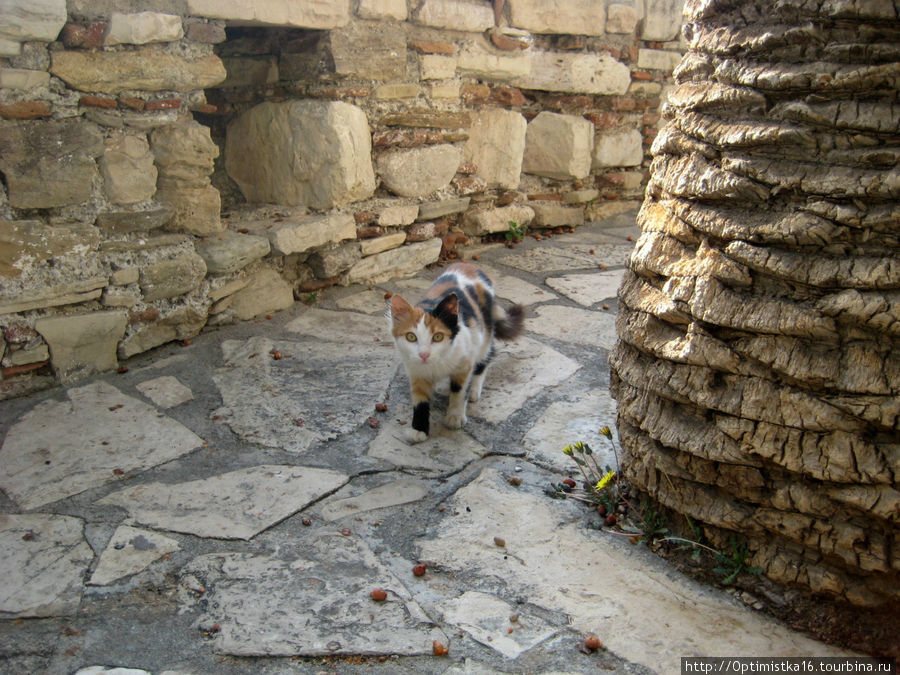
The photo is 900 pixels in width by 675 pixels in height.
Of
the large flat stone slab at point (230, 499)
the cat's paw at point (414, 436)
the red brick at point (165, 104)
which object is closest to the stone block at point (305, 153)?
the red brick at point (165, 104)

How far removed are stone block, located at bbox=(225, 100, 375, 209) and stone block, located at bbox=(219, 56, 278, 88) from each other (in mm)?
213

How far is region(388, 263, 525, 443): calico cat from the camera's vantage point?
330cm

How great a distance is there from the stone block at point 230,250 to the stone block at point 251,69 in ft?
3.77

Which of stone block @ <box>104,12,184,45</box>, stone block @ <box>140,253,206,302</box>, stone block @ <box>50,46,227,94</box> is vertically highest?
stone block @ <box>104,12,184,45</box>

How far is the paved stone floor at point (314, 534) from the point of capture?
2127mm

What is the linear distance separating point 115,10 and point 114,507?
220 cm

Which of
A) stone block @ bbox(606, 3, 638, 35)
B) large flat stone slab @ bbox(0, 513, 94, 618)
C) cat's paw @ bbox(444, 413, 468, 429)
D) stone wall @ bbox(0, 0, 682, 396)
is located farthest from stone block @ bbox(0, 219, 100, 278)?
stone block @ bbox(606, 3, 638, 35)

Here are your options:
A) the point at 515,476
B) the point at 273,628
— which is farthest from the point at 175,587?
the point at 515,476

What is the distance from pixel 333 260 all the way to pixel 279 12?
4.68 ft

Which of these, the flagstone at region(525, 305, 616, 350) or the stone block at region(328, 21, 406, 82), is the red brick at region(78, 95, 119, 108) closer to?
the stone block at region(328, 21, 406, 82)

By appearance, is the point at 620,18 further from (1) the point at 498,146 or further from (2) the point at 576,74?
(1) the point at 498,146

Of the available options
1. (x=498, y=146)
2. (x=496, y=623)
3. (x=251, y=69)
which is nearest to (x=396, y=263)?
(x=498, y=146)

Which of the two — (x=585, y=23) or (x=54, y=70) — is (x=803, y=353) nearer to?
(x=54, y=70)

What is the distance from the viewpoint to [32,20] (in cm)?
319
